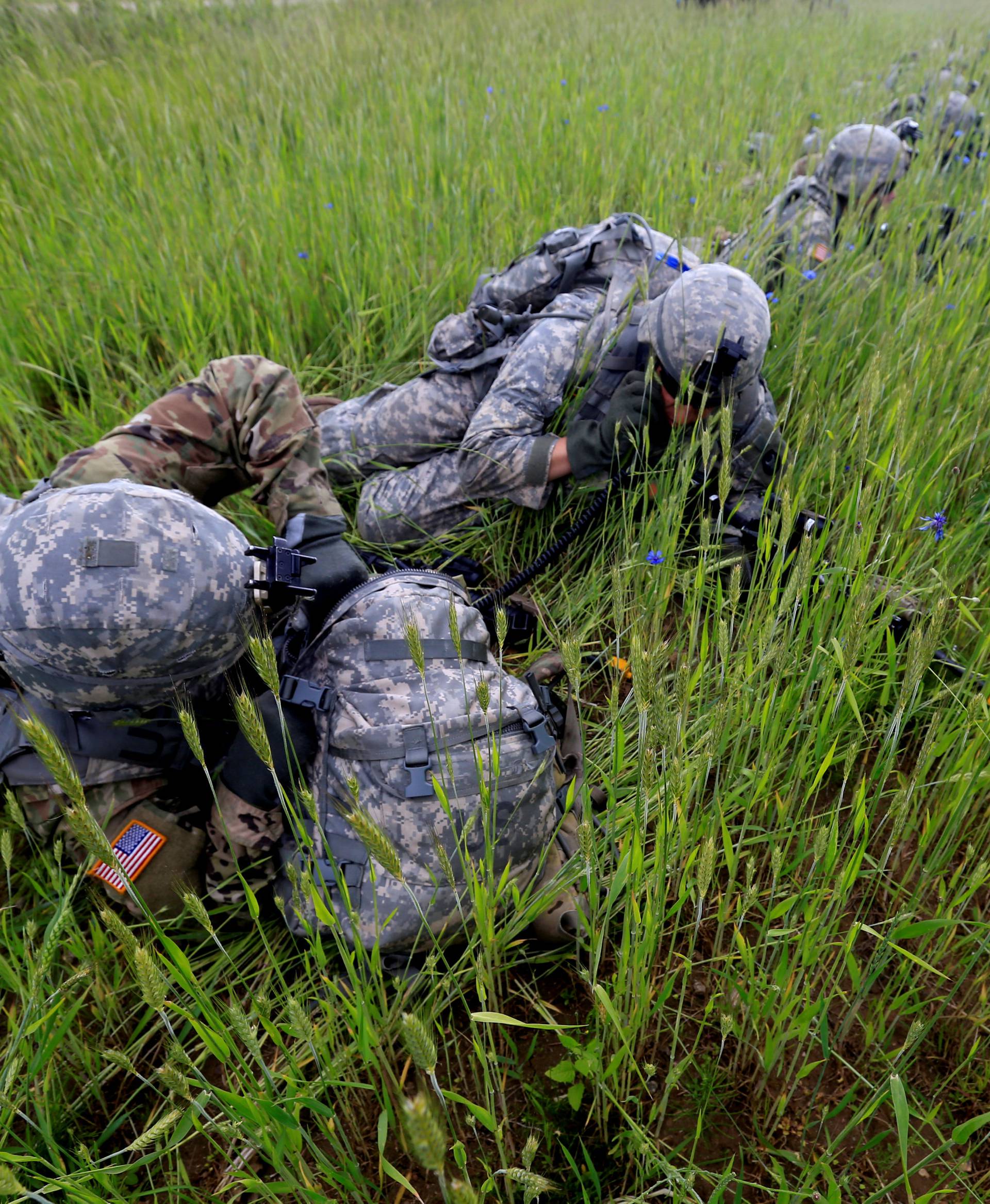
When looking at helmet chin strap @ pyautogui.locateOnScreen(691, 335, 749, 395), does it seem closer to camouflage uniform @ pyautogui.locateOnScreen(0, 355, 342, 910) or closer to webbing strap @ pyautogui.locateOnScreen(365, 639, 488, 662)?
webbing strap @ pyautogui.locateOnScreen(365, 639, 488, 662)

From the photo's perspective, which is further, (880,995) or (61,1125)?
(880,995)

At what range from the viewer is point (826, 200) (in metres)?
3.75

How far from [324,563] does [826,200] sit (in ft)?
11.4

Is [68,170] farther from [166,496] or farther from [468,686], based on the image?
[468,686]

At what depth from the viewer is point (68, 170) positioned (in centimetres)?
361

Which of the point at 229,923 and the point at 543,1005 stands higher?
the point at 543,1005

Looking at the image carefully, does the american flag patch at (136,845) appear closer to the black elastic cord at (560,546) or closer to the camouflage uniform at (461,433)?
the black elastic cord at (560,546)

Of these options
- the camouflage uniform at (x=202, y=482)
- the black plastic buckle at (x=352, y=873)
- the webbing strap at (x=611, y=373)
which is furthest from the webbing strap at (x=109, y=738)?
the webbing strap at (x=611, y=373)

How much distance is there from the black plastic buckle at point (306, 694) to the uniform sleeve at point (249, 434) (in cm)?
66

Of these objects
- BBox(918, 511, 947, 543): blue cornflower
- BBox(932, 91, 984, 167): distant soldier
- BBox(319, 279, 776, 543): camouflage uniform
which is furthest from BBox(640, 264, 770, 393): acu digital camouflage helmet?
BBox(932, 91, 984, 167): distant soldier

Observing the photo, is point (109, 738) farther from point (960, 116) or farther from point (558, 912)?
point (960, 116)

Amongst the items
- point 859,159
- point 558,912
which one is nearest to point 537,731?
point 558,912

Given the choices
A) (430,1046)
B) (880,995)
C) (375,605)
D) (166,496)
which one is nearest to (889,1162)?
(880,995)

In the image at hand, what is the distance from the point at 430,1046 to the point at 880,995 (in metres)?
1.16
